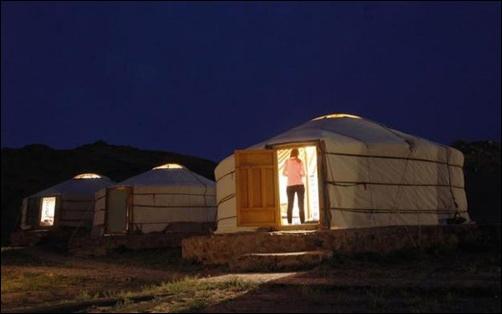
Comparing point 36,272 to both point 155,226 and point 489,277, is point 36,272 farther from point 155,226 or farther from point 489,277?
point 489,277

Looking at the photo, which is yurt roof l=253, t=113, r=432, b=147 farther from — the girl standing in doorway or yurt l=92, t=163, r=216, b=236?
yurt l=92, t=163, r=216, b=236

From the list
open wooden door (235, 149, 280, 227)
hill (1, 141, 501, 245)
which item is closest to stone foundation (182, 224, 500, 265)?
open wooden door (235, 149, 280, 227)

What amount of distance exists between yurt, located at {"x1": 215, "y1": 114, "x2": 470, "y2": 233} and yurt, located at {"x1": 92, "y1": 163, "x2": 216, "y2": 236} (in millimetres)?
4142

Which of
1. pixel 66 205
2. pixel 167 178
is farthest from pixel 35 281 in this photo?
pixel 66 205

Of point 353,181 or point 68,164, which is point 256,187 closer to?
point 353,181

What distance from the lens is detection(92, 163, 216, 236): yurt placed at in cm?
1157

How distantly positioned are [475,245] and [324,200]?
170 centimetres

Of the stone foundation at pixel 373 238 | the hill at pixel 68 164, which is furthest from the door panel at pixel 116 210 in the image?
the hill at pixel 68 164

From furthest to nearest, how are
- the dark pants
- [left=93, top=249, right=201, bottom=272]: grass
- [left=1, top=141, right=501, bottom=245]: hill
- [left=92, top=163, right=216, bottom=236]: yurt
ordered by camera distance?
[left=1, top=141, right=501, bottom=245]: hill
[left=92, top=163, right=216, bottom=236]: yurt
[left=93, top=249, right=201, bottom=272]: grass
the dark pants

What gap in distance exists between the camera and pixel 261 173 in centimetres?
715

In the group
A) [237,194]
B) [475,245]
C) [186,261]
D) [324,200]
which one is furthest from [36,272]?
[475,245]

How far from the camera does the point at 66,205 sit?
14336 mm

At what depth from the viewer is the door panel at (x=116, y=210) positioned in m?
11.9

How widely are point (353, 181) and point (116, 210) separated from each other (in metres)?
6.80
